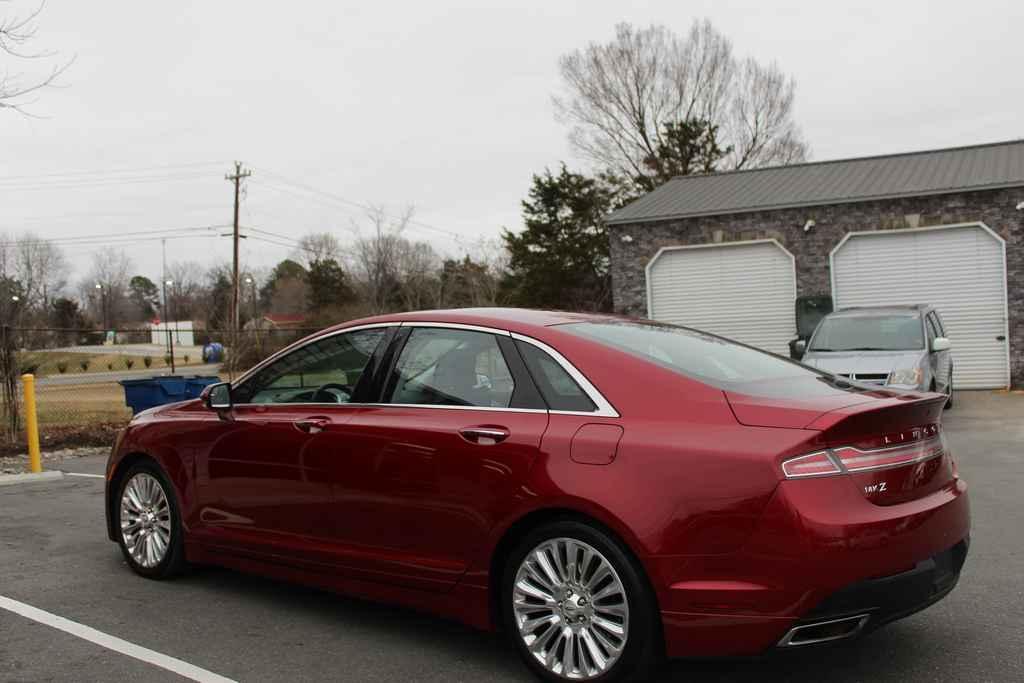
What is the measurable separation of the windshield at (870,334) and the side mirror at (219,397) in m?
9.50

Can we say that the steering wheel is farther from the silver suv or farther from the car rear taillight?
the silver suv

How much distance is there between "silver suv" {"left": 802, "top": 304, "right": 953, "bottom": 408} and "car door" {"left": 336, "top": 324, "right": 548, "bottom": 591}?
799 cm

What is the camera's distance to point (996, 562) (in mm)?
5688

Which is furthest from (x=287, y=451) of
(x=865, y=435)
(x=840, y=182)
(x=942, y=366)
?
(x=840, y=182)

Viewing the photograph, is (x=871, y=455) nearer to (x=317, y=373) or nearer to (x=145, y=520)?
(x=317, y=373)

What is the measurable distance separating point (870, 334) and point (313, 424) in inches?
400

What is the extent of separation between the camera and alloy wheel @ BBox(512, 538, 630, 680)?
3.69 m

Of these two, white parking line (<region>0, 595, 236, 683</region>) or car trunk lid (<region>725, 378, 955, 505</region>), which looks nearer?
car trunk lid (<region>725, 378, 955, 505</region>)

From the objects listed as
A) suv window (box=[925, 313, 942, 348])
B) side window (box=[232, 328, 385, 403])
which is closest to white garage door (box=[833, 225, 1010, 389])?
suv window (box=[925, 313, 942, 348])

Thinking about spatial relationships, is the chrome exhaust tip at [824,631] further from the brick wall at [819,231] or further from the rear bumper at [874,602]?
the brick wall at [819,231]

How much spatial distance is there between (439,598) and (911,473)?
2078 millimetres

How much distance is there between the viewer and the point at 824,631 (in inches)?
135

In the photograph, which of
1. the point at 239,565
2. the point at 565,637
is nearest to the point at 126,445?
the point at 239,565

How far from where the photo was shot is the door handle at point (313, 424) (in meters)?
4.75
